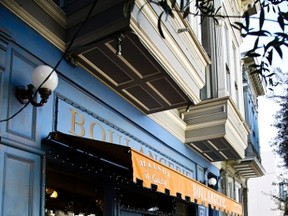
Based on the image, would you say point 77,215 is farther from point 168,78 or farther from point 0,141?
point 0,141

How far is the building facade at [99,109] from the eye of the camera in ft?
15.3

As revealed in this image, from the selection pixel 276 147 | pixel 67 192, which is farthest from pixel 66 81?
pixel 276 147

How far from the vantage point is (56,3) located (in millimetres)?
5711

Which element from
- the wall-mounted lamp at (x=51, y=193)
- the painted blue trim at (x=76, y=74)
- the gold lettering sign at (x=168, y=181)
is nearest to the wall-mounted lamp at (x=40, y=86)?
the painted blue trim at (x=76, y=74)

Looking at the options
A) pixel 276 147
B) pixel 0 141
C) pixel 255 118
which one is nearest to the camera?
pixel 0 141

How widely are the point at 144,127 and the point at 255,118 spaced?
1215cm

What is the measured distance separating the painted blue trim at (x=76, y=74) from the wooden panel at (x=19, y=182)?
120cm

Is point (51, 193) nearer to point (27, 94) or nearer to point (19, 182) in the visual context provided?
point (19, 182)

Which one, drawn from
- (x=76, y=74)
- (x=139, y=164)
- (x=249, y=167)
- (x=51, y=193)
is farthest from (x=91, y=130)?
(x=249, y=167)

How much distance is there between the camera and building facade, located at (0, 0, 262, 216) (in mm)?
4664

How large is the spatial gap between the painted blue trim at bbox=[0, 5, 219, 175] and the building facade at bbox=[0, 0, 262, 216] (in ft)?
0.05

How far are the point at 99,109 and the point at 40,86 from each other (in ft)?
6.00

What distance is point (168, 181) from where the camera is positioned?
19.4 ft

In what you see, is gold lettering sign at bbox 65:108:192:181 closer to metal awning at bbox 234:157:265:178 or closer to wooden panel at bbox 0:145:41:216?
wooden panel at bbox 0:145:41:216
